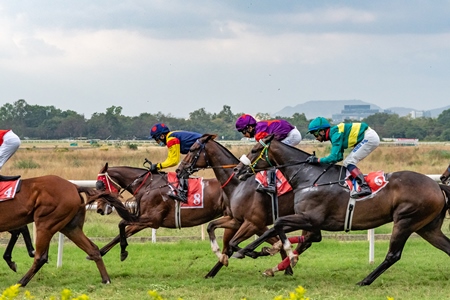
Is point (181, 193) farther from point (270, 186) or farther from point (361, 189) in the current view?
point (361, 189)

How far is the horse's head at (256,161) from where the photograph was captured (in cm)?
755

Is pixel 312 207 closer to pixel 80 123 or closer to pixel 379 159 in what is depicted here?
pixel 379 159

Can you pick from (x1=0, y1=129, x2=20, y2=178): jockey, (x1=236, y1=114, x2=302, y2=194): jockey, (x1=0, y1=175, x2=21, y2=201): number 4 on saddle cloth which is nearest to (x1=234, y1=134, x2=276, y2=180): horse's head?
(x1=236, y1=114, x2=302, y2=194): jockey

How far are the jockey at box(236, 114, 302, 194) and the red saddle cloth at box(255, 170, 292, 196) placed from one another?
46 mm

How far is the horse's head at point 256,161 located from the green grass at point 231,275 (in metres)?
1.12

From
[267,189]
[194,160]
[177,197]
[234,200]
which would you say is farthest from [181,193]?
[267,189]

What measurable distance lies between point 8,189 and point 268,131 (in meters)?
3.05

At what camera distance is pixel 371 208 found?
7113mm

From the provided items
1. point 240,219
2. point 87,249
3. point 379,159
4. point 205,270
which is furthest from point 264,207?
point 379,159

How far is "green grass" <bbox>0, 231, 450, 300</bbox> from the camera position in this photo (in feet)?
22.3

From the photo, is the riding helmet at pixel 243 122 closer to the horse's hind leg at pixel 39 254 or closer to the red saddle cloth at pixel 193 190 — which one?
the red saddle cloth at pixel 193 190

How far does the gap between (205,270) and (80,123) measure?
69296 mm

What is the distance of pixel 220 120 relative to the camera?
A: 73938 millimetres

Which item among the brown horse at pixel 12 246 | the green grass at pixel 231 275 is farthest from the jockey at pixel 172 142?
the brown horse at pixel 12 246
